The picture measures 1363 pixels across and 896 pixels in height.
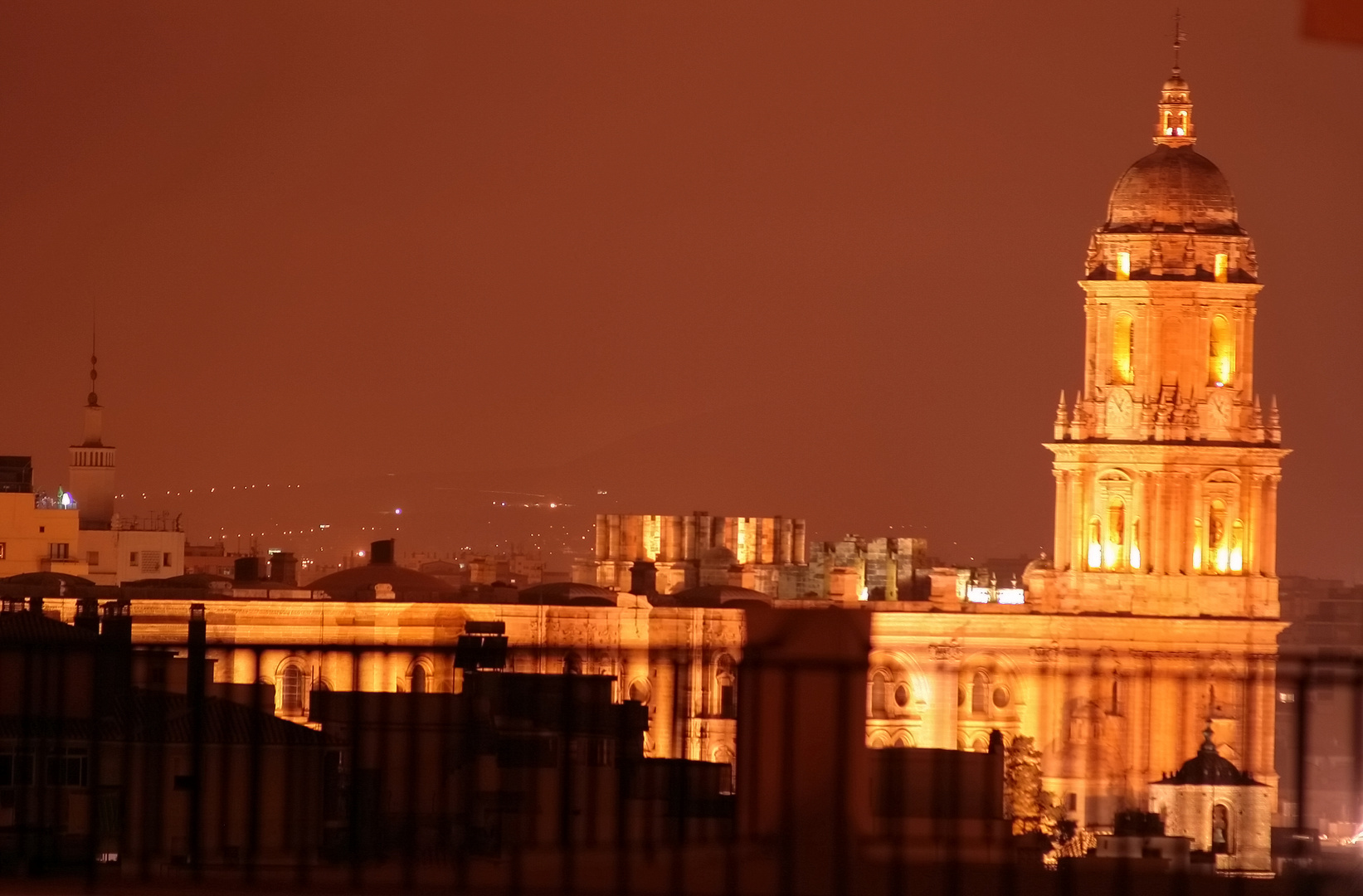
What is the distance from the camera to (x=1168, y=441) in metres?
85.2

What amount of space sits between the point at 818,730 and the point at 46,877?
4.85 metres

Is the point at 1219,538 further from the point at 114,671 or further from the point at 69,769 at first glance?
the point at 114,671

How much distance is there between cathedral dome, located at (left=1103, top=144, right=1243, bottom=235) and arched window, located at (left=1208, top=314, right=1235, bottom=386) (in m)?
2.41

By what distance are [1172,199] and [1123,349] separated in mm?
4203

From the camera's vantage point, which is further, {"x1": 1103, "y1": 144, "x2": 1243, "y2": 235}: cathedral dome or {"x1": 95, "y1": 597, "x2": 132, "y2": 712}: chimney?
{"x1": 1103, "y1": 144, "x2": 1243, "y2": 235}: cathedral dome

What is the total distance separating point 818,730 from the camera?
64.3 ft

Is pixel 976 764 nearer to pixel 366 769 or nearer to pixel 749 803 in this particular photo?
pixel 366 769

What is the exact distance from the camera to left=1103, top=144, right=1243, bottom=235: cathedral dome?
285 ft

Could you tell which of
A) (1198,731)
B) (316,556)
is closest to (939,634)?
(1198,731)

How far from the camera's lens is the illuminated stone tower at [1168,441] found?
3366 inches

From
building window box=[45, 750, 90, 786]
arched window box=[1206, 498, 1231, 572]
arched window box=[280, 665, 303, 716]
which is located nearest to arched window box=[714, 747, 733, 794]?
building window box=[45, 750, 90, 786]

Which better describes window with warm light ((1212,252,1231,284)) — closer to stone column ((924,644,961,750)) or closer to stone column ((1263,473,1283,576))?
stone column ((1263,473,1283,576))

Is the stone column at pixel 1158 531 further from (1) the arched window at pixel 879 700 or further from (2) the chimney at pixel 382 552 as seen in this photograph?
(2) the chimney at pixel 382 552

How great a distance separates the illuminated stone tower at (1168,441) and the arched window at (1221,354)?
3 cm
